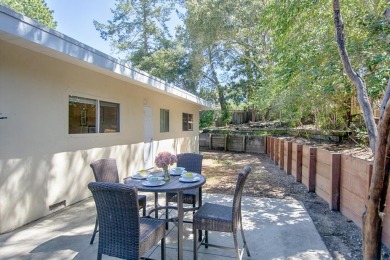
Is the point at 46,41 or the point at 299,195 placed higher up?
the point at 46,41

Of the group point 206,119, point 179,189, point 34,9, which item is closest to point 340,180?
point 179,189

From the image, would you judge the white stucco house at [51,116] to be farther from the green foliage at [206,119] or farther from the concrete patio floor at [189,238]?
the green foliage at [206,119]

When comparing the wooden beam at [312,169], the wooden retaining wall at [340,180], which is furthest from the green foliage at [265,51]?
the wooden beam at [312,169]

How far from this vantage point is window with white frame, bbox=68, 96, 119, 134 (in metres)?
4.82

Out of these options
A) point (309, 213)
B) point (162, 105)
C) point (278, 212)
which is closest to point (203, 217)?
point (278, 212)

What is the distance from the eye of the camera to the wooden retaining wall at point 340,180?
3307 millimetres

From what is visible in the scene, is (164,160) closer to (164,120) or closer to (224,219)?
(224,219)

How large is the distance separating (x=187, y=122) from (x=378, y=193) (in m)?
10.6

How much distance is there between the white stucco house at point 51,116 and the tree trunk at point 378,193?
353 centimetres

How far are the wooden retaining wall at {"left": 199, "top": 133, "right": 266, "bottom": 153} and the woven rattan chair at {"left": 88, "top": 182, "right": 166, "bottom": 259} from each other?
1178cm

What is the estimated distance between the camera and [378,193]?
150 cm

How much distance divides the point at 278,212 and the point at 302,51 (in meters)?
2.74

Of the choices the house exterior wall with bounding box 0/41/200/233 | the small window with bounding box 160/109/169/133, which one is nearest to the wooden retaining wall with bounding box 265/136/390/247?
the house exterior wall with bounding box 0/41/200/233

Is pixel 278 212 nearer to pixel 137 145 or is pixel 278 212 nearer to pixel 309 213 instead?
pixel 309 213
